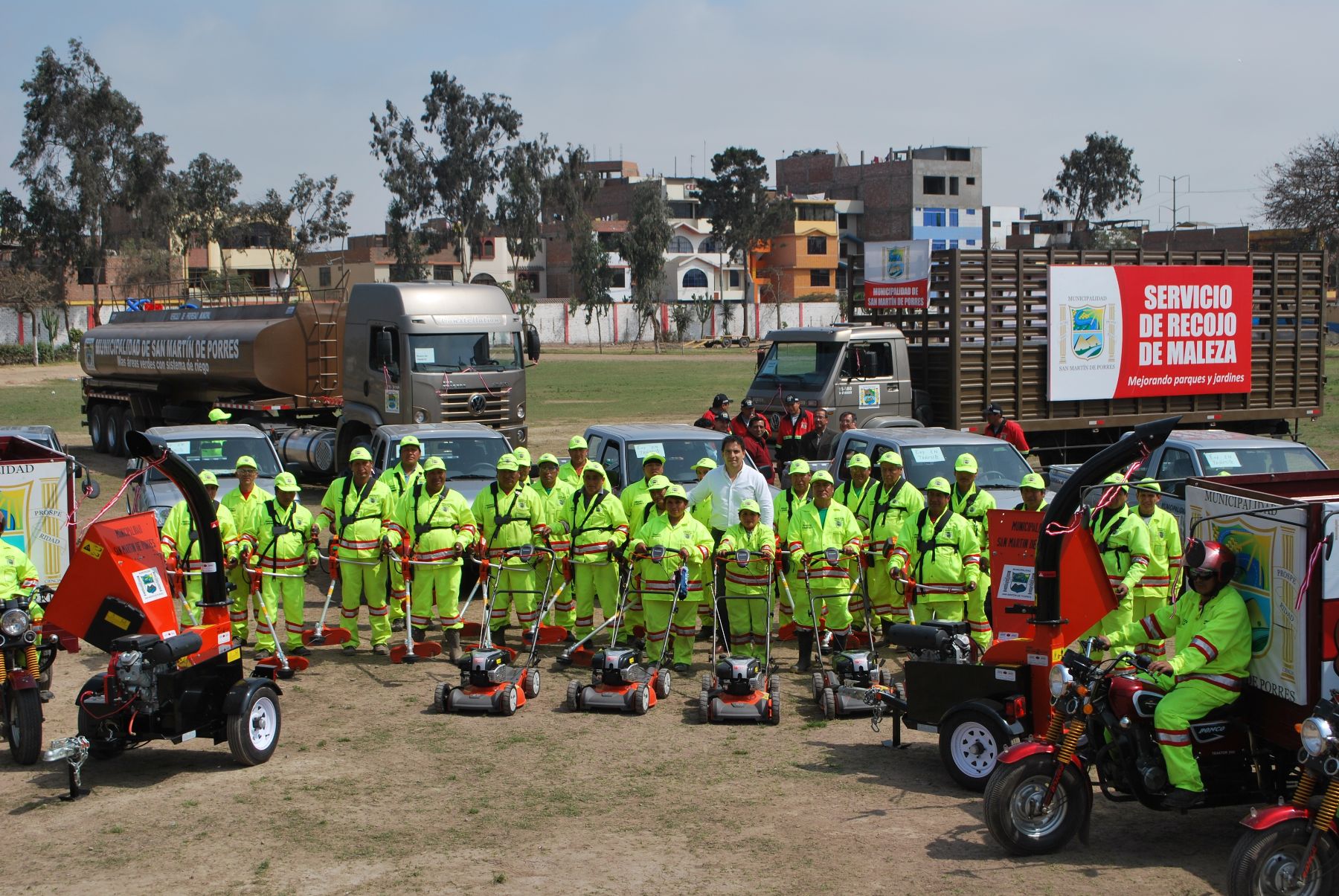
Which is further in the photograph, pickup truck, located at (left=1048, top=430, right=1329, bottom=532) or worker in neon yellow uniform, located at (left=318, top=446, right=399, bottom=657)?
pickup truck, located at (left=1048, top=430, right=1329, bottom=532)

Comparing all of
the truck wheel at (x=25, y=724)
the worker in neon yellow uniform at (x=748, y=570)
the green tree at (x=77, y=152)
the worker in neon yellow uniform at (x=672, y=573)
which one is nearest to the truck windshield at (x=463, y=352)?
the worker in neon yellow uniform at (x=672, y=573)

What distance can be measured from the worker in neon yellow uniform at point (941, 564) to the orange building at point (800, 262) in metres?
83.6

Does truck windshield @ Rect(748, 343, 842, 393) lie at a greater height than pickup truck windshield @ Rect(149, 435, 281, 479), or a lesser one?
greater

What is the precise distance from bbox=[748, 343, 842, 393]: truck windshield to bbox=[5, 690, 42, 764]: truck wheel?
13.1m

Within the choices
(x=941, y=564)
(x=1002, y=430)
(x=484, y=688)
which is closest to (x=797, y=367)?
(x=1002, y=430)

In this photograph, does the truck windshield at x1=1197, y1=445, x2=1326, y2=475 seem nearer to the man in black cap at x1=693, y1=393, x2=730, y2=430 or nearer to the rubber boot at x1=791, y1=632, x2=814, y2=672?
the rubber boot at x1=791, y1=632, x2=814, y2=672

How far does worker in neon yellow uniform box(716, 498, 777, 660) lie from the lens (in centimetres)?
1102

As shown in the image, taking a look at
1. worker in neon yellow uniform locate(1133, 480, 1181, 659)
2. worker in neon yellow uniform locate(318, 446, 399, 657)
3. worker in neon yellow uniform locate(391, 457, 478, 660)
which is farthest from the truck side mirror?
worker in neon yellow uniform locate(1133, 480, 1181, 659)

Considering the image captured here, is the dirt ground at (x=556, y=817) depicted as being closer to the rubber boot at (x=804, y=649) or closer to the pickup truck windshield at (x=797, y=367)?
the rubber boot at (x=804, y=649)

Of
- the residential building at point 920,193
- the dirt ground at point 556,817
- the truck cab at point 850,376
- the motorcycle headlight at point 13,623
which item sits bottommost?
the dirt ground at point 556,817

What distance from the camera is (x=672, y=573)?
11.2 metres

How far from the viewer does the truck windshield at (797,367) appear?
19984 mm

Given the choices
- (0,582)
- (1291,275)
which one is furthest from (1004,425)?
(0,582)

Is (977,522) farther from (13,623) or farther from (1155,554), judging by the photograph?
(13,623)
